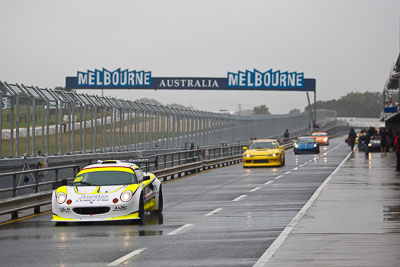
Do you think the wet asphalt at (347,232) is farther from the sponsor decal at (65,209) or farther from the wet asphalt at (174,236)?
the sponsor decal at (65,209)

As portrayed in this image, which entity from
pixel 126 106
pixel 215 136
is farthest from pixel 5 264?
pixel 215 136

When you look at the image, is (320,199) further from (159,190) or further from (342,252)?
(342,252)

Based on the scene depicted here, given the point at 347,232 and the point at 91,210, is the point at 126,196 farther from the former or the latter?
the point at 347,232

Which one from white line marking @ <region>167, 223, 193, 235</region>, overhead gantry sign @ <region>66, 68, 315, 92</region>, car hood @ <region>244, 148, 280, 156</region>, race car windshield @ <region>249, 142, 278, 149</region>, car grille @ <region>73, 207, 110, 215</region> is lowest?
white line marking @ <region>167, 223, 193, 235</region>

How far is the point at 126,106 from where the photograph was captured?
147ft

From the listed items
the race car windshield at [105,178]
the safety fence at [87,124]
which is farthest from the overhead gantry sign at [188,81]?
the race car windshield at [105,178]

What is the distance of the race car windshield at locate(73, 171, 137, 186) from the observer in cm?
1868

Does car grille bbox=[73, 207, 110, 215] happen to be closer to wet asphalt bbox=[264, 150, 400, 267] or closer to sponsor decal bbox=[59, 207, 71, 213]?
sponsor decal bbox=[59, 207, 71, 213]

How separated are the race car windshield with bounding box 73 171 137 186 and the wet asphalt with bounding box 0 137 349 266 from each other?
103 cm

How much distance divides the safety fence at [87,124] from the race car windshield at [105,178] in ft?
29.7

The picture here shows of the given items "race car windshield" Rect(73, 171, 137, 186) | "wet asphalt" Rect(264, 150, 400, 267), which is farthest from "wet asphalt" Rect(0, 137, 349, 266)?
"race car windshield" Rect(73, 171, 137, 186)

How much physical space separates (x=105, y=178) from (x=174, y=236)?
4133 mm

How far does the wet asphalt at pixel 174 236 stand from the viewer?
12.4 metres

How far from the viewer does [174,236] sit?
15250 millimetres
